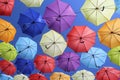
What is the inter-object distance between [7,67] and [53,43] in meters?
2.99

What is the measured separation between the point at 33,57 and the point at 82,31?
8.84 ft

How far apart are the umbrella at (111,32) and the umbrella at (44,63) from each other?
10.3ft

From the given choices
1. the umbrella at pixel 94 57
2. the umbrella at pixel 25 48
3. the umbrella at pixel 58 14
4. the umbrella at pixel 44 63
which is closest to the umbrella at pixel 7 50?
the umbrella at pixel 25 48

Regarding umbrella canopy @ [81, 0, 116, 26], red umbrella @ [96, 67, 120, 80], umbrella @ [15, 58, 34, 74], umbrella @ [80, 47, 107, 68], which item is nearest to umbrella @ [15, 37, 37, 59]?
umbrella @ [15, 58, 34, 74]

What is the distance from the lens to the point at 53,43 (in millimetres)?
10953

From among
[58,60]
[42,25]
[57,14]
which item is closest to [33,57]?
[58,60]

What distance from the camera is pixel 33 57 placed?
11.9 m

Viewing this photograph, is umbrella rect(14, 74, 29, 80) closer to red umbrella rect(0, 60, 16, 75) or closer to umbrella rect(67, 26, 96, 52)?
red umbrella rect(0, 60, 16, 75)

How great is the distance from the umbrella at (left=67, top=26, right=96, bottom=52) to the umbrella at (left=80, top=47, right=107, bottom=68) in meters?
1.09

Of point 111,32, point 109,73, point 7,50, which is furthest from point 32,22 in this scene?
point 109,73

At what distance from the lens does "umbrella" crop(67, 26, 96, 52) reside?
34.2 ft

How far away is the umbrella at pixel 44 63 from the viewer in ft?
40.7

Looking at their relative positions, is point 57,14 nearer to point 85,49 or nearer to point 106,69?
point 85,49

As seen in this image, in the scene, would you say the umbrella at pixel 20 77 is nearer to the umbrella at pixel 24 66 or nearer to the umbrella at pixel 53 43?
the umbrella at pixel 24 66
